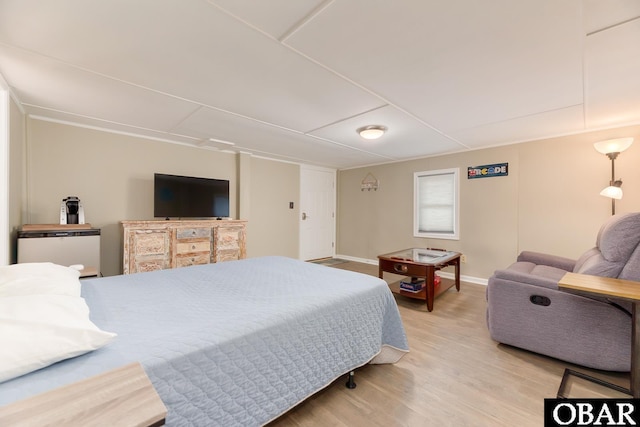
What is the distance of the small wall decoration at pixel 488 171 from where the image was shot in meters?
4.06

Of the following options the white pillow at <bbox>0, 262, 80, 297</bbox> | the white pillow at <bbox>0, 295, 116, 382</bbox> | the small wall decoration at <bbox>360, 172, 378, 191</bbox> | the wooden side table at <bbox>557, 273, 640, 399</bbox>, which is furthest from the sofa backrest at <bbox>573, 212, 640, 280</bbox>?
the small wall decoration at <bbox>360, 172, 378, 191</bbox>

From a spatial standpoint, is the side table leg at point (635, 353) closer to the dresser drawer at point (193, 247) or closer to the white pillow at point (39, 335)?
the white pillow at point (39, 335)

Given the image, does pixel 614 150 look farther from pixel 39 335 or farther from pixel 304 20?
pixel 39 335

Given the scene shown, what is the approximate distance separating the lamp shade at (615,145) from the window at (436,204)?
1.74m

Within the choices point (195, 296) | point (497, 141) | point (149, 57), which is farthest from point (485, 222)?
Answer: point (149, 57)

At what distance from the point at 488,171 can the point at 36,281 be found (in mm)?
5117

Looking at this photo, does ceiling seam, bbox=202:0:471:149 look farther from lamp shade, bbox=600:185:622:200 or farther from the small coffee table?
lamp shade, bbox=600:185:622:200

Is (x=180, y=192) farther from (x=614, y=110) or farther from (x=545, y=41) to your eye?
(x=614, y=110)

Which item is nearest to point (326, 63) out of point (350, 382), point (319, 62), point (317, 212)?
point (319, 62)

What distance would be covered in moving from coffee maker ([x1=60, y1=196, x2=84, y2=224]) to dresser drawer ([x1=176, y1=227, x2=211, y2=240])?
106 centimetres

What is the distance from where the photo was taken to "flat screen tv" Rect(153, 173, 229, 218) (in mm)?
3707

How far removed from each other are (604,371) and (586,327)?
0.38 metres

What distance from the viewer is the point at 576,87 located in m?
2.24

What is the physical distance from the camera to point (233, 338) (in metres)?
1.13
